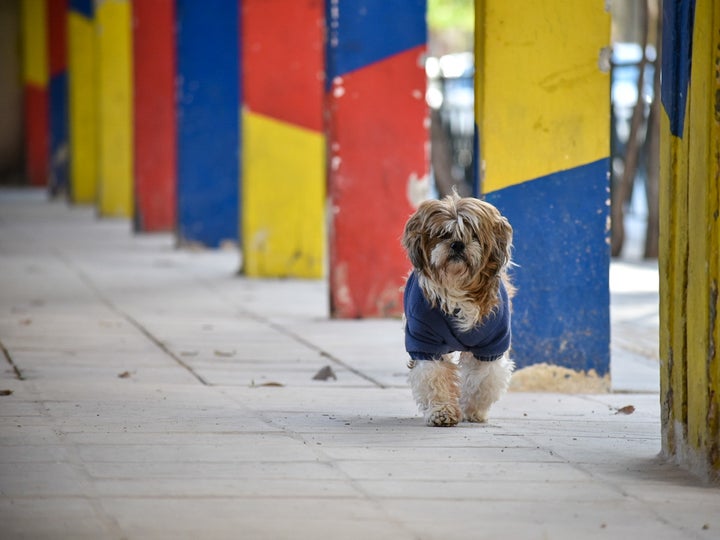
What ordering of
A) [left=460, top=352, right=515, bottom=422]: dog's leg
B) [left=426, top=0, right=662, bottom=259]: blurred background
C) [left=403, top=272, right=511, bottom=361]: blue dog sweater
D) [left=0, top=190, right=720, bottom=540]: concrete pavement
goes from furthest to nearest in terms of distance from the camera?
[left=426, top=0, right=662, bottom=259]: blurred background, [left=460, top=352, right=515, bottom=422]: dog's leg, [left=403, top=272, right=511, bottom=361]: blue dog sweater, [left=0, top=190, right=720, bottom=540]: concrete pavement

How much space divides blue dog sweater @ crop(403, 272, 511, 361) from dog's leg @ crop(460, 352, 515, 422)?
0.05m

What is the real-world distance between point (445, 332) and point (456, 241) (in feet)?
1.49

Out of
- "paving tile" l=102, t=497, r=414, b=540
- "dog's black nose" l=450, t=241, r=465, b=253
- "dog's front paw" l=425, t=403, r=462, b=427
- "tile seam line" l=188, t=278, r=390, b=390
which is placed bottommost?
"tile seam line" l=188, t=278, r=390, b=390

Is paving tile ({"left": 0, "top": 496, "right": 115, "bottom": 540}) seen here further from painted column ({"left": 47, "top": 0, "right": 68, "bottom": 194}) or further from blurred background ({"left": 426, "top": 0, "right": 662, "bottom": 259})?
painted column ({"left": 47, "top": 0, "right": 68, "bottom": 194})

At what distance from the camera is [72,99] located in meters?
22.1

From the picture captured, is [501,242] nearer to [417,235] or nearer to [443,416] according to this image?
[417,235]

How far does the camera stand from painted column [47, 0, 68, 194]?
2442cm

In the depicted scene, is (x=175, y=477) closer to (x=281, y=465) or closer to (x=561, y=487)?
(x=281, y=465)

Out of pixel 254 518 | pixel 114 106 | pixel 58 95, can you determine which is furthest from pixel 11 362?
pixel 58 95

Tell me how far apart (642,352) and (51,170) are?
17885 mm

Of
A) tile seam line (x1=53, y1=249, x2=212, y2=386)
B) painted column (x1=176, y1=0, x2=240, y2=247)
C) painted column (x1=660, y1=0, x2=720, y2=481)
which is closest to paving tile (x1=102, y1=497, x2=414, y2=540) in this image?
painted column (x1=660, y1=0, x2=720, y2=481)

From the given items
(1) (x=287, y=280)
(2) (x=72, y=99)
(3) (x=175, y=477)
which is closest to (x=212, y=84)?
(1) (x=287, y=280)

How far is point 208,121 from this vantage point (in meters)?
14.4

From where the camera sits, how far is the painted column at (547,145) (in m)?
6.80
